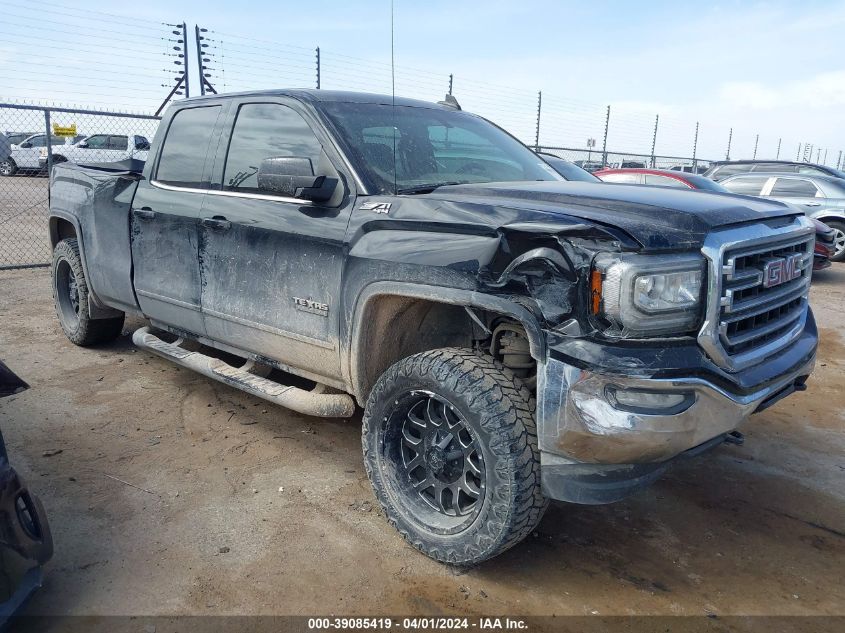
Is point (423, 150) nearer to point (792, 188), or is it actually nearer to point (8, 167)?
point (792, 188)

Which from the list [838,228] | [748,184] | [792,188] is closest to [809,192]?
[792,188]

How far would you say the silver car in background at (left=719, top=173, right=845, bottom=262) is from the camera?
11.8 m

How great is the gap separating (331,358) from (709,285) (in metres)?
1.71

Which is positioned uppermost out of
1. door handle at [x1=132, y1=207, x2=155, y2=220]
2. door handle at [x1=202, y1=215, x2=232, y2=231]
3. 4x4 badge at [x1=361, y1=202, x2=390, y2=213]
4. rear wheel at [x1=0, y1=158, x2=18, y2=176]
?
4x4 badge at [x1=361, y1=202, x2=390, y2=213]

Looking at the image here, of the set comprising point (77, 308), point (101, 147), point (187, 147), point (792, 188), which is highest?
point (187, 147)

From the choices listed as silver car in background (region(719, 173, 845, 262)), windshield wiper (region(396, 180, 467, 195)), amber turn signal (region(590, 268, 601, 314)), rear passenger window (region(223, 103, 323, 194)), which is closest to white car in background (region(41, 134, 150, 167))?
silver car in background (region(719, 173, 845, 262))

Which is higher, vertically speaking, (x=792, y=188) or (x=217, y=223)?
(x=217, y=223)

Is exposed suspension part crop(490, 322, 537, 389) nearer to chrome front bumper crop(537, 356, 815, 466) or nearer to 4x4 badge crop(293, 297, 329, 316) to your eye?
chrome front bumper crop(537, 356, 815, 466)

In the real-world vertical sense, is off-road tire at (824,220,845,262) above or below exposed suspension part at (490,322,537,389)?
below

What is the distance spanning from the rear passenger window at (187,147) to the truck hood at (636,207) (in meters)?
1.70

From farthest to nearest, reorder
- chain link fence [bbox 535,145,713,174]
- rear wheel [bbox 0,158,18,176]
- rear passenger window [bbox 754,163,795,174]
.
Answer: rear wheel [bbox 0,158,18,176]
chain link fence [bbox 535,145,713,174]
rear passenger window [bbox 754,163,795,174]

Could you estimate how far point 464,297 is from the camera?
8.63ft

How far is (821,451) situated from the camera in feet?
13.4

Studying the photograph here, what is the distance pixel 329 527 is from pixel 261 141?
2060 mm
